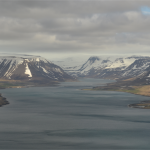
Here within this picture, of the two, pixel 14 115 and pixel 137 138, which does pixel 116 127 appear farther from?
pixel 14 115

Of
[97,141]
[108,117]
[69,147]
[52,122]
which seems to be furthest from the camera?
[108,117]

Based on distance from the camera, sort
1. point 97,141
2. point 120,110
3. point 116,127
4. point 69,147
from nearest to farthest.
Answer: point 69,147
point 97,141
point 116,127
point 120,110

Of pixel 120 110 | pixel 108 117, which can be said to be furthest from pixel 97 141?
pixel 120 110

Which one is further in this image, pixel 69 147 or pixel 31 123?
pixel 31 123

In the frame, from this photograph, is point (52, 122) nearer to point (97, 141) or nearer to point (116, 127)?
point (116, 127)

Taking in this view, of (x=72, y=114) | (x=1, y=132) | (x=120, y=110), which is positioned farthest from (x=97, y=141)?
(x=120, y=110)

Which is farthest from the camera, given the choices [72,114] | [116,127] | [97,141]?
[72,114]

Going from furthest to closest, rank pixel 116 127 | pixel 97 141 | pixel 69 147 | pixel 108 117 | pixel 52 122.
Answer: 1. pixel 108 117
2. pixel 52 122
3. pixel 116 127
4. pixel 97 141
5. pixel 69 147

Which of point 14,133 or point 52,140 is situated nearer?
point 52,140
